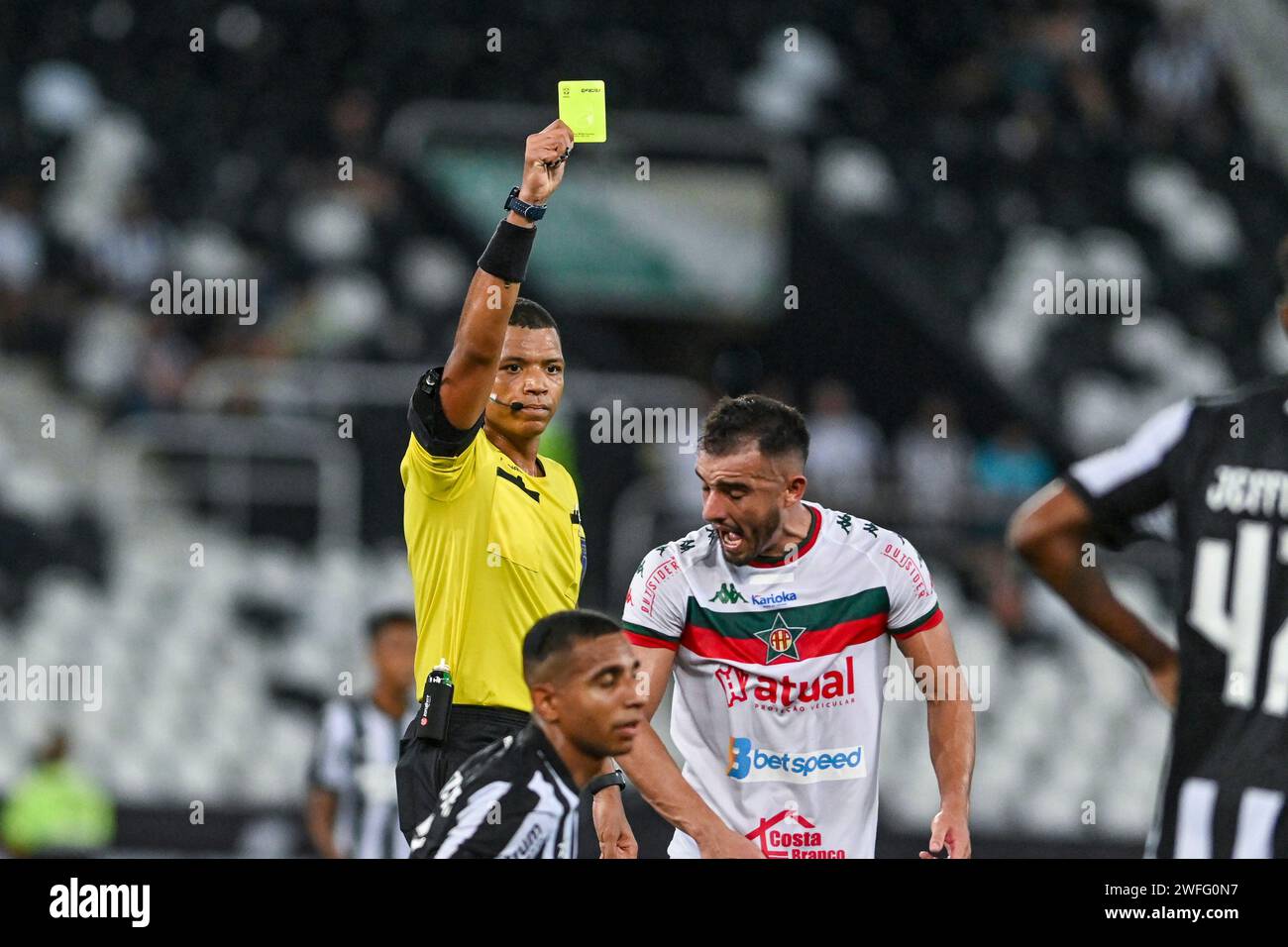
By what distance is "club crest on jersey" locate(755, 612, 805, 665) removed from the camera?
589 cm

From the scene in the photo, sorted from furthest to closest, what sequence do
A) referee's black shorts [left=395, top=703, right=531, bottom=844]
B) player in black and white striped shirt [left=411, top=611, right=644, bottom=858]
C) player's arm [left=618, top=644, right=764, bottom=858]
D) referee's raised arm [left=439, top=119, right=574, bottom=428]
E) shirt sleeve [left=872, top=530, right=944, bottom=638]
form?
shirt sleeve [left=872, top=530, right=944, bottom=638]
referee's black shorts [left=395, top=703, right=531, bottom=844]
player's arm [left=618, top=644, right=764, bottom=858]
referee's raised arm [left=439, top=119, right=574, bottom=428]
player in black and white striped shirt [left=411, top=611, right=644, bottom=858]

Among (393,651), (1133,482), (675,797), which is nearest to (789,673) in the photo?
(675,797)

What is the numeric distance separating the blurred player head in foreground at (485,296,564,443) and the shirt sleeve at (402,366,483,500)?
0.66ft

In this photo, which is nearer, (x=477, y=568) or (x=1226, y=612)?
(x=1226, y=612)

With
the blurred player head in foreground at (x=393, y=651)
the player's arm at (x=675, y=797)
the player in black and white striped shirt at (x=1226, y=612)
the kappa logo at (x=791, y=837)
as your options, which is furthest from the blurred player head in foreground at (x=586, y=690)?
the blurred player head in foreground at (x=393, y=651)

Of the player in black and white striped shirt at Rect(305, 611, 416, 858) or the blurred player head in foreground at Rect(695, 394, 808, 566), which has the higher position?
the blurred player head in foreground at Rect(695, 394, 808, 566)

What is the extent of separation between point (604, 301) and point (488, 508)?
12207 mm

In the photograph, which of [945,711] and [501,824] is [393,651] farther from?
[501,824]

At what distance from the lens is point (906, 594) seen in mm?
5938

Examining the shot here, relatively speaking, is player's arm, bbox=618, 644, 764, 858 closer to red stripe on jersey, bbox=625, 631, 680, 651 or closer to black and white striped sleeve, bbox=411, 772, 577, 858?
red stripe on jersey, bbox=625, 631, 680, 651

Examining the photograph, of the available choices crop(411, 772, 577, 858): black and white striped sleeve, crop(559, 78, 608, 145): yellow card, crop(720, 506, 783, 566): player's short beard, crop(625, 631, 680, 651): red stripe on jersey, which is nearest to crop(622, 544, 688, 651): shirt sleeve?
crop(625, 631, 680, 651): red stripe on jersey

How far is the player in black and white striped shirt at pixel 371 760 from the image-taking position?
936cm

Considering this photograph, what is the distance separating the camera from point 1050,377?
17.5 metres

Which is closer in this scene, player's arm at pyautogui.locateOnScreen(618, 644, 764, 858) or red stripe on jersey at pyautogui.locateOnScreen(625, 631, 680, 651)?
player's arm at pyautogui.locateOnScreen(618, 644, 764, 858)
